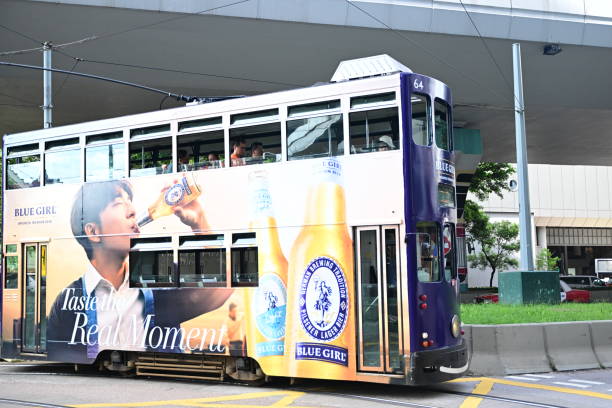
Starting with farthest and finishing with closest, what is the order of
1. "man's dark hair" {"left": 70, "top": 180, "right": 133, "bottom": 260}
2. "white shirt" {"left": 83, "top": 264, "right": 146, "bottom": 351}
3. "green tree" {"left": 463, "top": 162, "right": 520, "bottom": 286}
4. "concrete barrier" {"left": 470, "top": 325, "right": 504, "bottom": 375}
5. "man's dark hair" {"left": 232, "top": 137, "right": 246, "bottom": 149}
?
"green tree" {"left": 463, "top": 162, "right": 520, "bottom": 286} → "concrete barrier" {"left": 470, "top": 325, "right": 504, "bottom": 375} → "man's dark hair" {"left": 70, "top": 180, "right": 133, "bottom": 260} → "white shirt" {"left": 83, "top": 264, "right": 146, "bottom": 351} → "man's dark hair" {"left": 232, "top": 137, "right": 246, "bottom": 149}

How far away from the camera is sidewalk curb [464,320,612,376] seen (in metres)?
12.3

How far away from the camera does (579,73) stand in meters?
24.7

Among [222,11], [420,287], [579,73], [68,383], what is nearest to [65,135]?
[68,383]

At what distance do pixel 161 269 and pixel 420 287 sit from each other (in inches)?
156

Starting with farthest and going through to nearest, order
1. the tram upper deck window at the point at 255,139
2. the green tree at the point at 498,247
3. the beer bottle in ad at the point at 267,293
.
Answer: the green tree at the point at 498,247 < the tram upper deck window at the point at 255,139 < the beer bottle in ad at the point at 267,293

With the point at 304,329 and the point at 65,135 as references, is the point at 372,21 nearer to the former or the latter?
the point at 65,135

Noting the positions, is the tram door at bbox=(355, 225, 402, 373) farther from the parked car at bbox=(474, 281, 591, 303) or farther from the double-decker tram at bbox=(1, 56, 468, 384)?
the parked car at bbox=(474, 281, 591, 303)

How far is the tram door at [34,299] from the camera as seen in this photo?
12.8 metres

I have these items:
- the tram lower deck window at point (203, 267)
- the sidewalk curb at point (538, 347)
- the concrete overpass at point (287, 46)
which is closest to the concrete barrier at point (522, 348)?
the sidewalk curb at point (538, 347)

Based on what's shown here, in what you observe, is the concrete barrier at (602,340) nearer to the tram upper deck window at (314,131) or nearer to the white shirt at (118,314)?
the tram upper deck window at (314,131)

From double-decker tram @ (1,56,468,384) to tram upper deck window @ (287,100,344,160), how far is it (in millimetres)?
16

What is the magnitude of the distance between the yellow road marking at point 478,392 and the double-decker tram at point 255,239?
0.45 metres

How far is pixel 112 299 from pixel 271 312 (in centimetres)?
288

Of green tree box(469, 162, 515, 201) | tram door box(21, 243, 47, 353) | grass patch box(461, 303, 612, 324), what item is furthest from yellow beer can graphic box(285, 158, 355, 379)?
green tree box(469, 162, 515, 201)
